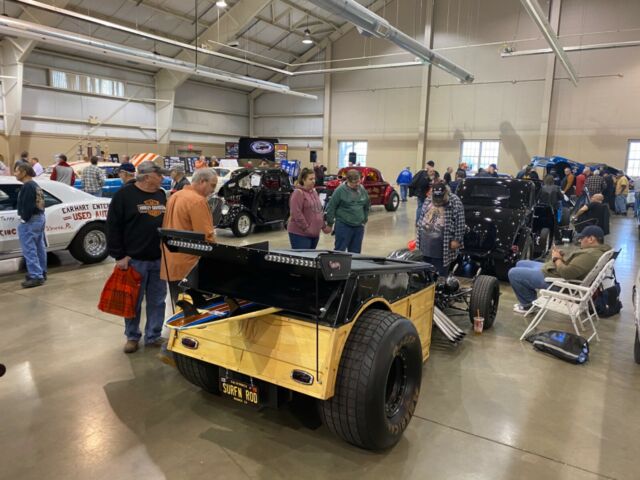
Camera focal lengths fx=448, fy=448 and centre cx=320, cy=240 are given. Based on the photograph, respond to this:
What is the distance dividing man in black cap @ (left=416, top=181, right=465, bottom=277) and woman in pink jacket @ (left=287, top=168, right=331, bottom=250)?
131cm

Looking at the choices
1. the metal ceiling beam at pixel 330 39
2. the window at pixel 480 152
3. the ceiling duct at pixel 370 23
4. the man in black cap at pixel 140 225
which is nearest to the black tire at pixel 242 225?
the ceiling duct at pixel 370 23

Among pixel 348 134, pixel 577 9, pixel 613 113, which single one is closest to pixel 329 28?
pixel 348 134

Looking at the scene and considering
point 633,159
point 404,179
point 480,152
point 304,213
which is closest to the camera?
point 304,213

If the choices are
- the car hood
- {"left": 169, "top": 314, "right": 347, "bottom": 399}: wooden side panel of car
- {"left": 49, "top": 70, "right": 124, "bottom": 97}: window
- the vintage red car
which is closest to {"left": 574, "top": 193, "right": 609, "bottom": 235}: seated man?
the car hood

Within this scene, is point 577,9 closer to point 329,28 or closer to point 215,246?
point 329,28

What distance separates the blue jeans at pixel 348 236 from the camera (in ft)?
19.6

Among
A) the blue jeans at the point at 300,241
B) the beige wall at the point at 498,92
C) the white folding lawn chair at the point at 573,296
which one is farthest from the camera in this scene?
the beige wall at the point at 498,92

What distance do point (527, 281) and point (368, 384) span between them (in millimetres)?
3567

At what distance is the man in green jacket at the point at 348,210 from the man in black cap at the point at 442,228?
3.64ft

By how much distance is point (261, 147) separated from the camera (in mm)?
22828

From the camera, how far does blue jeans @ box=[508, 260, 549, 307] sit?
5.06 m

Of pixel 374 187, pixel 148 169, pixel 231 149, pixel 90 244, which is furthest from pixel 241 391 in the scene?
pixel 231 149

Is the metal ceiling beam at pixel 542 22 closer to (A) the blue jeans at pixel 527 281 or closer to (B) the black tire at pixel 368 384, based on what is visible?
(A) the blue jeans at pixel 527 281

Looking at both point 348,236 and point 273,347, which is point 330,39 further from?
point 273,347
